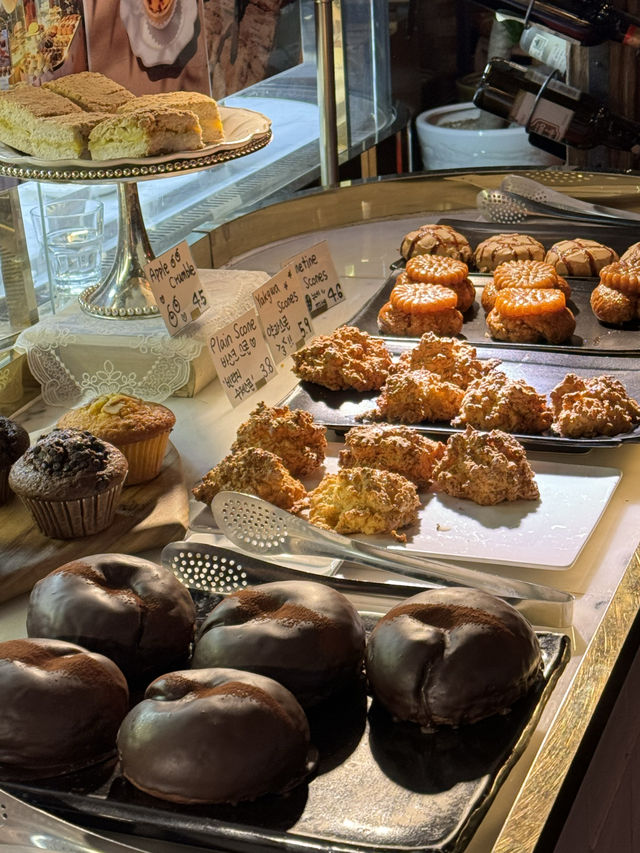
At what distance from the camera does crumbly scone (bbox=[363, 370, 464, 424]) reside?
4.82ft

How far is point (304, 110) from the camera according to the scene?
2916mm

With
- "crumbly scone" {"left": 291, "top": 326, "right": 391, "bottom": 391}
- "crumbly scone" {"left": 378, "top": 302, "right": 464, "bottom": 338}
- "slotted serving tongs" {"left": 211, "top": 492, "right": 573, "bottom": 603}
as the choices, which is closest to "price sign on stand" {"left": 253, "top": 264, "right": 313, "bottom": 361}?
"crumbly scone" {"left": 291, "top": 326, "right": 391, "bottom": 391}

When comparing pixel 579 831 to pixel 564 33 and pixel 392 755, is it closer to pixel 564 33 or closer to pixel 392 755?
pixel 392 755

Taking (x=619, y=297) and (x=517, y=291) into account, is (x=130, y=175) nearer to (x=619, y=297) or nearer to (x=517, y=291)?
(x=517, y=291)

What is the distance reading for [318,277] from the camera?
179 cm

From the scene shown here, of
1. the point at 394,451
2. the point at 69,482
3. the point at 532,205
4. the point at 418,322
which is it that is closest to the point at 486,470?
the point at 394,451

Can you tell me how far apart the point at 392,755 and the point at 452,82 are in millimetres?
3729

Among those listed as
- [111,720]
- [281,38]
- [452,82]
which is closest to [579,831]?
[111,720]

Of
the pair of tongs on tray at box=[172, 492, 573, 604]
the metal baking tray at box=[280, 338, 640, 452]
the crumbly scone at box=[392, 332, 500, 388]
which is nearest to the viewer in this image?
the pair of tongs on tray at box=[172, 492, 573, 604]

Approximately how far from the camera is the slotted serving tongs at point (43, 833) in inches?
28.2

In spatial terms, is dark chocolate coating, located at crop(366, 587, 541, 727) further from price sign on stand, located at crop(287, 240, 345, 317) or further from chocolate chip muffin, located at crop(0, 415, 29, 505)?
price sign on stand, located at crop(287, 240, 345, 317)

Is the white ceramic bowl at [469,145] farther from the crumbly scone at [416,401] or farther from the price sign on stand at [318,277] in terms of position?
the crumbly scone at [416,401]

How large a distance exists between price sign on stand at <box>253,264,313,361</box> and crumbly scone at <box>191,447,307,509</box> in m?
0.37

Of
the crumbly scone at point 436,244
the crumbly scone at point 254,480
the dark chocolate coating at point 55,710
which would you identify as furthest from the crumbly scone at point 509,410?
the dark chocolate coating at point 55,710
